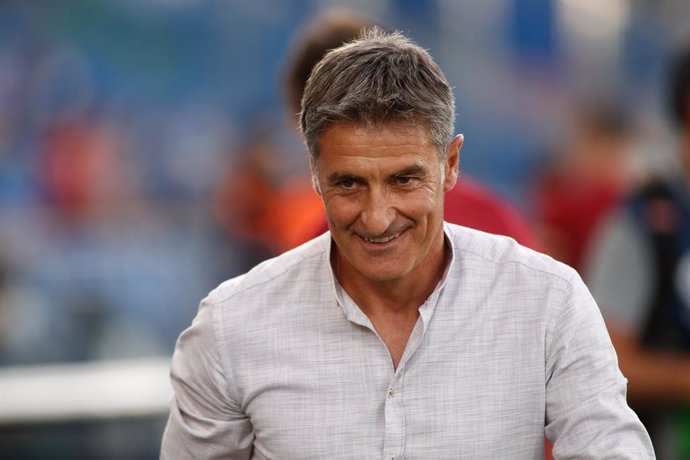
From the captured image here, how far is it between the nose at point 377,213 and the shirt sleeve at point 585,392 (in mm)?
360

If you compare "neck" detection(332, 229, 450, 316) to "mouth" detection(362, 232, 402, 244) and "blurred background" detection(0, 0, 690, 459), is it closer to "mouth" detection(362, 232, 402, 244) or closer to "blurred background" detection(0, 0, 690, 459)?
"mouth" detection(362, 232, 402, 244)

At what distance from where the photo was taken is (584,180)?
589cm

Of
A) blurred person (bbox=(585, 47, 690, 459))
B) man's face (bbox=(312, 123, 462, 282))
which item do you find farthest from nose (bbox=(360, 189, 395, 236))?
blurred person (bbox=(585, 47, 690, 459))

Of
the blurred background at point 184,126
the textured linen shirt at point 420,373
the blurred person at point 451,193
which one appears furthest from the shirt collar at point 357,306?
the blurred background at point 184,126

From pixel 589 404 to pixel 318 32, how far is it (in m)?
1.67

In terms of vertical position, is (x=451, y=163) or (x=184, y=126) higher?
(x=184, y=126)

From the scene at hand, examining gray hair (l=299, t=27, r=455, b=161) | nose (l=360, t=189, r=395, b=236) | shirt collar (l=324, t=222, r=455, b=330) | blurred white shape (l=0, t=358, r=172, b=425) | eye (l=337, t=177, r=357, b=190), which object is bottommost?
blurred white shape (l=0, t=358, r=172, b=425)

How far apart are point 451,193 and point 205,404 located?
1.02 m

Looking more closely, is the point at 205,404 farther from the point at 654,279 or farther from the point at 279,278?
the point at 654,279

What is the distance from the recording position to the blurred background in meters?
7.29

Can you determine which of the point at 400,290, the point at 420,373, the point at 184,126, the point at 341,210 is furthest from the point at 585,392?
the point at 184,126

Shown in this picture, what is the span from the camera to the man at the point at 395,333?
2.21 metres

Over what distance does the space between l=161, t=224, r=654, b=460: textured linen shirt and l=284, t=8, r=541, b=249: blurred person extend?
669 mm

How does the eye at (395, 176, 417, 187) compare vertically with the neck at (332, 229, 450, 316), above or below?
above
